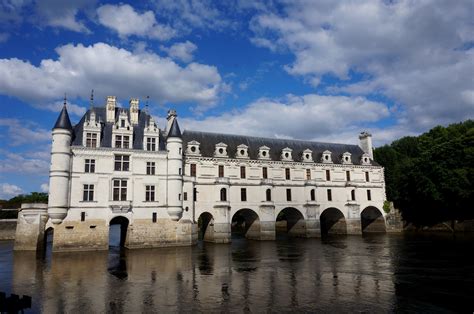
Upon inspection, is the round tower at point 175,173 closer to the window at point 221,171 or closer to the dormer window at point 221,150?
the dormer window at point 221,150

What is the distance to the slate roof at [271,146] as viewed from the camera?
42969 millimetres

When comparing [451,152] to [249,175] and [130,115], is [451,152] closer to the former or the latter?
[249,175]

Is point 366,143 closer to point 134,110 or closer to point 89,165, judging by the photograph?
point 134,110

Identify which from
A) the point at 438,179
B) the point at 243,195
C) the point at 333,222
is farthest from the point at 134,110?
the point at 438,179

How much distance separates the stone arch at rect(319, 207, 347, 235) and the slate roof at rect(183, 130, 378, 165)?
23.9 ft

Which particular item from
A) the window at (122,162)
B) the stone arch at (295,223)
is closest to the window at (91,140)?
the window at (122,162)

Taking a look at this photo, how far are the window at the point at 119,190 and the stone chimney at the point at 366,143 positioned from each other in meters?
35.2

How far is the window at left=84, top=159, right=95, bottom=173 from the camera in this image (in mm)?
34094

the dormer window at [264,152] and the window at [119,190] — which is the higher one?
the dormer window at [264,152]

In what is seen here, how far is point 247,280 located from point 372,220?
38.0m

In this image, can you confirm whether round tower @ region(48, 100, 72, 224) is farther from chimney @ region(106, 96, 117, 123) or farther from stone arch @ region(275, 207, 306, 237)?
stone arch @ region(275, 207, 306, 237)

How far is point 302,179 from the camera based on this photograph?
46.1 m

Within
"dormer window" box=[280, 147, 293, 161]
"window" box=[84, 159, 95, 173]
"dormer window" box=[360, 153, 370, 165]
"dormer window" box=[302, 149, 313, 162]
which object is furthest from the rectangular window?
"dormer window" box=[360, 153, 370, 165]

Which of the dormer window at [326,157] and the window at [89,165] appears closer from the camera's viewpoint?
the window at [89,165]
